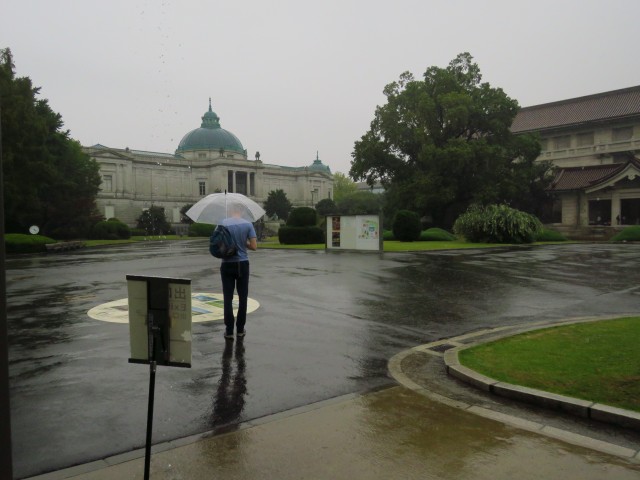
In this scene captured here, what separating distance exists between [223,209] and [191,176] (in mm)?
101570

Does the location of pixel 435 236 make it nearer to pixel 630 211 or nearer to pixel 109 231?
pixel 630 211

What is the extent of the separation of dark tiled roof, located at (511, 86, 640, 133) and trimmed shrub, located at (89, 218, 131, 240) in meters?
49.4

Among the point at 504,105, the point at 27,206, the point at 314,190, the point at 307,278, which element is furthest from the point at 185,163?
the point at 307,278

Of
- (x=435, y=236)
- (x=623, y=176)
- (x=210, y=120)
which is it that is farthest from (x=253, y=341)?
(x=210, y=120)

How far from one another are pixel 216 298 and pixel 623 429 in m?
8.80

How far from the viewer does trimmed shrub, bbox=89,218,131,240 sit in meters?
54.0

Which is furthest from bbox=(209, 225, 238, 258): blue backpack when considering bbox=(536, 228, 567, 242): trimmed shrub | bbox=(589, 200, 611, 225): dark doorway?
bbox=(589, 200, 611, 225): dark doorway

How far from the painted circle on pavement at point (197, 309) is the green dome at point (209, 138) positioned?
10147 cm

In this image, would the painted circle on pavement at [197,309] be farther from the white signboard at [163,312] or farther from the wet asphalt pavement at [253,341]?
the white signboard at [163,312]

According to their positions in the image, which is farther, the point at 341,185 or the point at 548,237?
the point at 341,185

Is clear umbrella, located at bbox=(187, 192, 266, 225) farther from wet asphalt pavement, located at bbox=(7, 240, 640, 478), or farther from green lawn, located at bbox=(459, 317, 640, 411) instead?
green lawn, located at bbox=(459, 317, 640, 411)

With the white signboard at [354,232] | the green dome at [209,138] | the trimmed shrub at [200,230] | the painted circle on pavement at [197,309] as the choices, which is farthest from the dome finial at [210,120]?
the painted circle on pavement at [197,309]

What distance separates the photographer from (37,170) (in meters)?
34.9

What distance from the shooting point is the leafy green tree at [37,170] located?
32.8m
